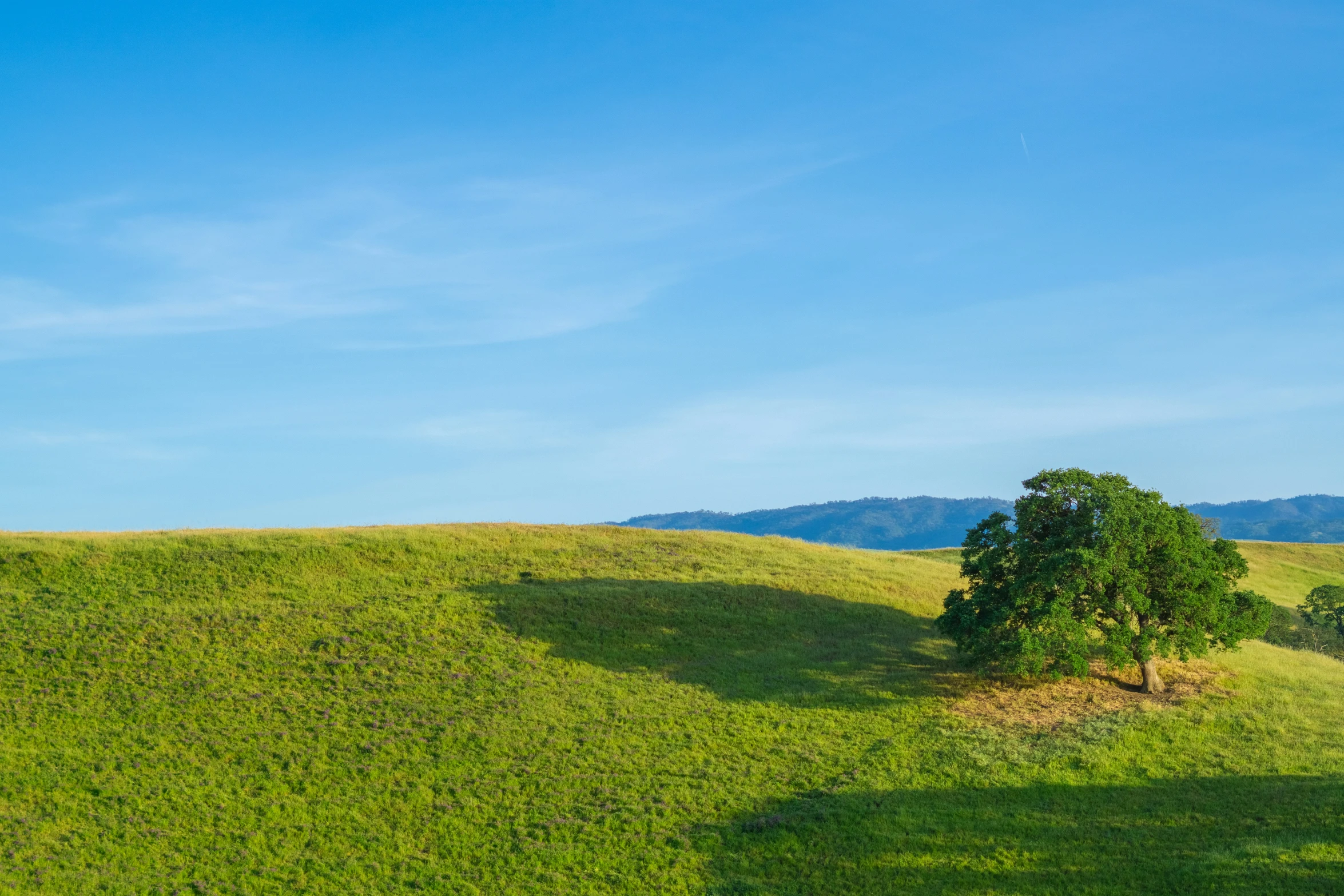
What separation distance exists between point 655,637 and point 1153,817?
25.5 m

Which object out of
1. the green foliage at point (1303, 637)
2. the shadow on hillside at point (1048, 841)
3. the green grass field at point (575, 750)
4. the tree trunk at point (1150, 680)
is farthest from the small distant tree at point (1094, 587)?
the green foliage at point (1303, 637)

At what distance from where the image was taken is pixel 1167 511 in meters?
48.2

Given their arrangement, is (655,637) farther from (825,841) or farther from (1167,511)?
(1167,511)

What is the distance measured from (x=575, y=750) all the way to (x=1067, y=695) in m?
24.2

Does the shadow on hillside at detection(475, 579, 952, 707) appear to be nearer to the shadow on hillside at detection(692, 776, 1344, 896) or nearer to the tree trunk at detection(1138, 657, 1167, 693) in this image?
the tree trunk at detection(1138, 657, 1167, 693)

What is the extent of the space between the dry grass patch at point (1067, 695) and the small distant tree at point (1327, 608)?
32973 mm

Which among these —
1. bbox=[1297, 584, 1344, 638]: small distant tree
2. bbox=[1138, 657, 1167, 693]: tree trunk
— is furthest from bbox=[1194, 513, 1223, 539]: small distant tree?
bbox=[1297, 584, 1344, 638]: small distant tree

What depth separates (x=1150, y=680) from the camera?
47.0 meters

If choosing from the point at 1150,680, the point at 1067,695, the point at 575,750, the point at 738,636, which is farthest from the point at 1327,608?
the point at 575,750

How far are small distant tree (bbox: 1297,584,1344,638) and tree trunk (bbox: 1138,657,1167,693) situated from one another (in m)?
38.5

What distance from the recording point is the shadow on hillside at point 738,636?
46781 mm

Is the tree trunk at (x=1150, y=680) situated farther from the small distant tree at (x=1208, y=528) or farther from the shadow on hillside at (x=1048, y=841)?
the shadow on hillside at (x=1048, y=841)

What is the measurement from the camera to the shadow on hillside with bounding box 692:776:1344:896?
30.5 metres

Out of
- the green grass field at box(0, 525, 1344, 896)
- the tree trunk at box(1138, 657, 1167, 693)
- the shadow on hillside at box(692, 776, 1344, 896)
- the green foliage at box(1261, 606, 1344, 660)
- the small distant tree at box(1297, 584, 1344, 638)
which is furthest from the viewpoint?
the small distant tree at box(1297, 584, 1344, 638)
